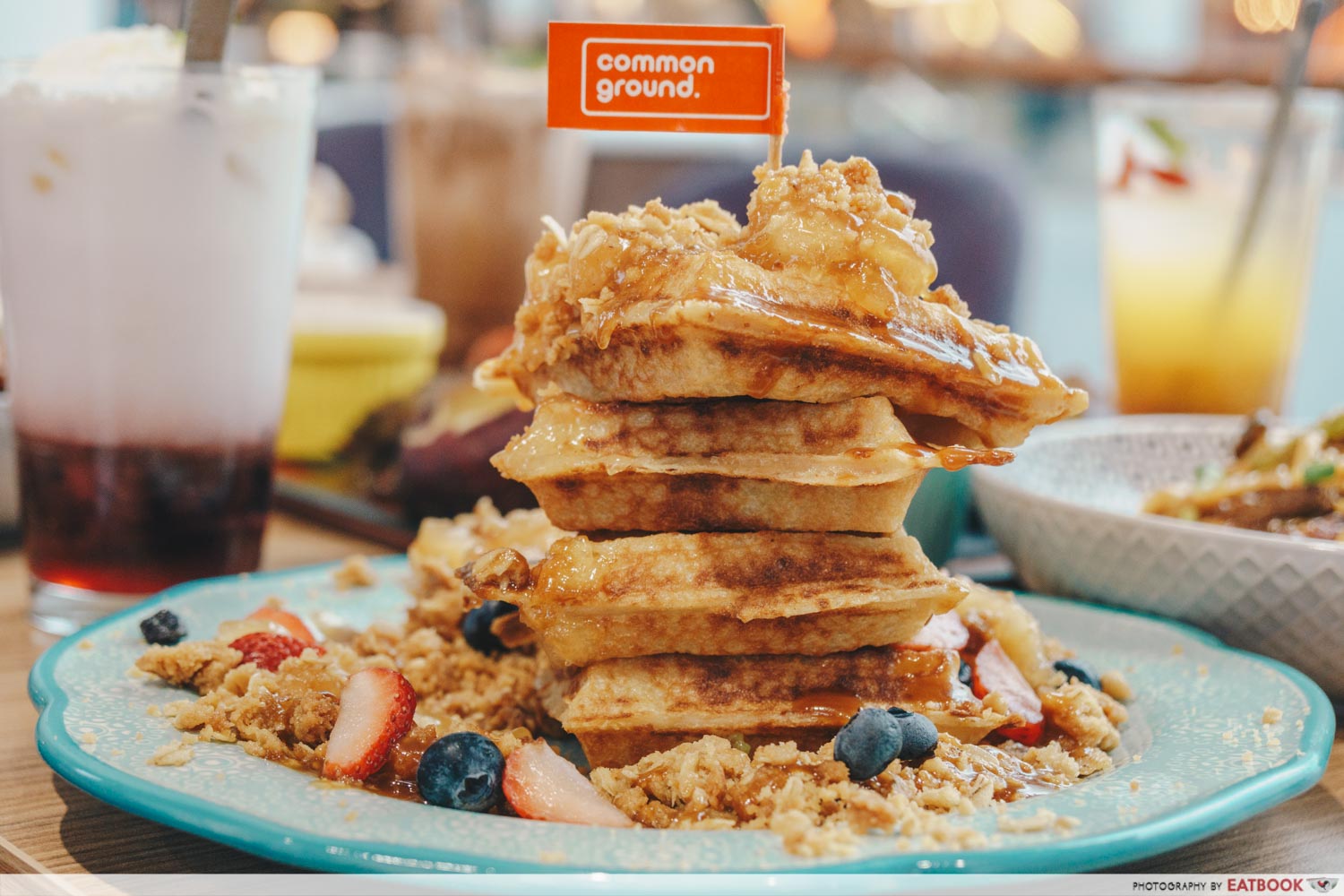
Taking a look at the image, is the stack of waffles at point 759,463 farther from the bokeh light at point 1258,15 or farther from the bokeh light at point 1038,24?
the bokeh light at point 1038,24

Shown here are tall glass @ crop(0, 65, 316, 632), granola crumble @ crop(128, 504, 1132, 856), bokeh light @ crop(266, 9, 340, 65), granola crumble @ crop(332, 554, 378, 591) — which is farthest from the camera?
bokeh light @ crop(266, 9, 340, 65)

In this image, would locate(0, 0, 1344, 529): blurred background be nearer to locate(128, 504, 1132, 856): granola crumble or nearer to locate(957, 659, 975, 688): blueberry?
locate(128, 504, 1132, 856): granola crumble

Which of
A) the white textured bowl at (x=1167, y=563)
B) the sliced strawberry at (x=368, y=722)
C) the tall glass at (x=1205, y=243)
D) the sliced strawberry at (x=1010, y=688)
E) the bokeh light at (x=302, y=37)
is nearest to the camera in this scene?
the sliced strawberry at (x=368, y=722)

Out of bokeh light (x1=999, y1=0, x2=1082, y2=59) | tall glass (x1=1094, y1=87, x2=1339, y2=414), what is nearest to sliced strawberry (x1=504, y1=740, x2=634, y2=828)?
tall glass (x1=1094, y1=87, x2=1339, y2=414)

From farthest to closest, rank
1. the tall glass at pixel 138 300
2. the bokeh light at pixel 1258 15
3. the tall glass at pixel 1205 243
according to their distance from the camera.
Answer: the bokeh light at pixel 1258 15 → the tall glass at pixel 1205 243 → the tall glass at pixel 138 300

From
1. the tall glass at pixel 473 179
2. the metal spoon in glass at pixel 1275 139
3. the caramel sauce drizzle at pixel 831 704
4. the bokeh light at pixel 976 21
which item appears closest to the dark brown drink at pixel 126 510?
the caramel sauce drizzle at pixel 831 704

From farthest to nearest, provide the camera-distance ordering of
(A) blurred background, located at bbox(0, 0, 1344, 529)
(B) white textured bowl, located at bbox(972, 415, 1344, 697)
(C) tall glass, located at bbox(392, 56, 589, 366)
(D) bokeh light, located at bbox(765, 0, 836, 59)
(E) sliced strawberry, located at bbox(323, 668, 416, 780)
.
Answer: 1. (D) bokeh light, located at bbox(765, 0, 836, 59)
2. (A) blurred background, located at bbox(0, 0, 1344, 529)
3. (C) tall glass, located at bbox(392, 56, 589, 366)
4. (B) white textured bowl, located at bbox(972, 415, 1344, 697)
5. (E) sliced strawberry, located at bbox(323, 668, 416, 780)
